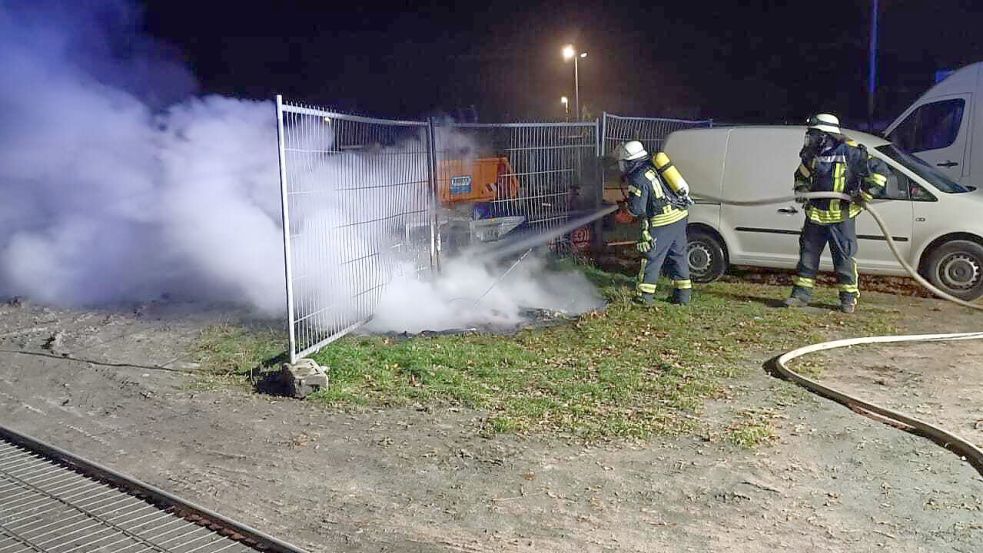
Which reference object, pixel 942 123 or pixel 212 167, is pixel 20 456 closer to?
pixel 212 167

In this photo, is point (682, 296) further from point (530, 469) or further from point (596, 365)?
point (530, 469)

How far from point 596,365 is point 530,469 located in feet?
7.15

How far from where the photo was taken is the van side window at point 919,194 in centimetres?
906

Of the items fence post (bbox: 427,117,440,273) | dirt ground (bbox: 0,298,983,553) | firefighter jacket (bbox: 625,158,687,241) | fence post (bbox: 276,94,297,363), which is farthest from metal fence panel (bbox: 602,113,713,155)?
fence post (bbox: 276,94,297,363)

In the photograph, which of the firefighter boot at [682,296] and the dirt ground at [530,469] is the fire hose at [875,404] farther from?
the firefighter boot at [682,296]

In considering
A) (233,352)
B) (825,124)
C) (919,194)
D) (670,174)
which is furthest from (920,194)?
(233,352)

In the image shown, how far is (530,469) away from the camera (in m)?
4.71

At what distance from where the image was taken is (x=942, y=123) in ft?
39.9

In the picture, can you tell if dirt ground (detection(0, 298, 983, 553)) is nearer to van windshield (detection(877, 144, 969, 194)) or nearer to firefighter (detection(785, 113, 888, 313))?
firefighter (detection(785, 113, 888, 313))

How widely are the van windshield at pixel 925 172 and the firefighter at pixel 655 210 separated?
246 centimetres

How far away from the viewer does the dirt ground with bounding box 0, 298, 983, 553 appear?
12.9ft

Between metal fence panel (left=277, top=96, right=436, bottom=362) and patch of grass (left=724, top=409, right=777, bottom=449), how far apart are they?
337 centimetres

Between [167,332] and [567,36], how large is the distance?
41676 mm

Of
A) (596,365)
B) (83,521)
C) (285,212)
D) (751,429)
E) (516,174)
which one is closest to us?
(83,521)
